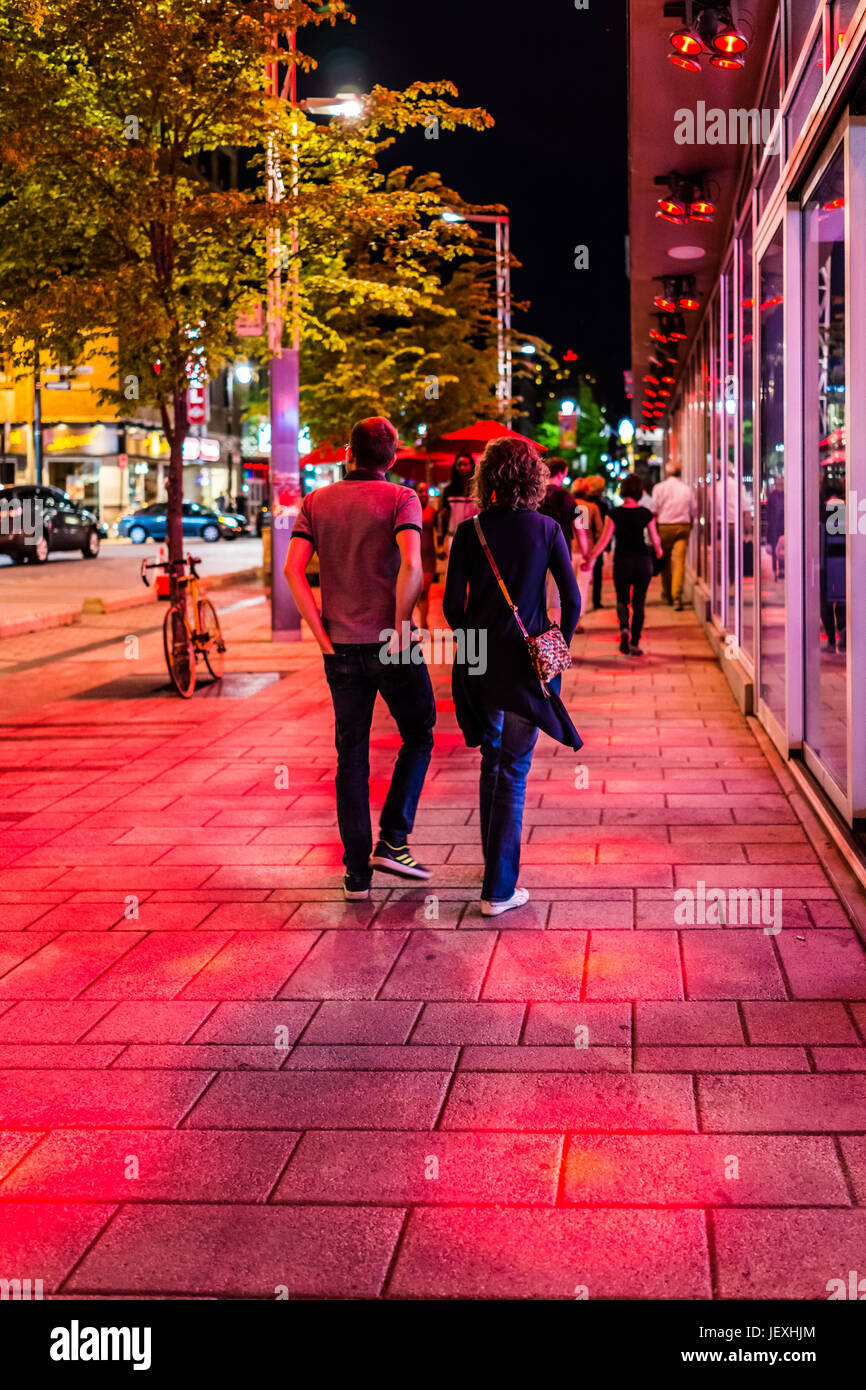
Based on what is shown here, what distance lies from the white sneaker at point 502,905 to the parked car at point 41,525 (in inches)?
1266

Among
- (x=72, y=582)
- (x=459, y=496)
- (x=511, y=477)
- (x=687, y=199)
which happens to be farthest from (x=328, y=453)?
(x=511, y=477)

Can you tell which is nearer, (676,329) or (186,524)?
(676,329)

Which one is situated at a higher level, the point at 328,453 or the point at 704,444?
the point at 328,453

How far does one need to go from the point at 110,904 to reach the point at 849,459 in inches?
138

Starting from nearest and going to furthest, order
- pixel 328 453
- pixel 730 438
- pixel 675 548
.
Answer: pixel 730 438 < pixel 675 548 < pixel 328 453

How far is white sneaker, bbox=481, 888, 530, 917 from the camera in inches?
→ 235

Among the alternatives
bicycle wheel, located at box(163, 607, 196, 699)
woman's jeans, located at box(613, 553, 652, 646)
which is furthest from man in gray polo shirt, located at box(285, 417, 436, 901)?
woman's jeans, located at box(613, 553, 652, 646)

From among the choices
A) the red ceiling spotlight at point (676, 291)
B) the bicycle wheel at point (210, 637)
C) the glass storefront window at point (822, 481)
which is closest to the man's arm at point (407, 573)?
the glass storefront window at point (822, 481)

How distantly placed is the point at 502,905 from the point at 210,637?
304 inches

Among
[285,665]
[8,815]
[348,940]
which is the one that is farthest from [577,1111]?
[285,665]

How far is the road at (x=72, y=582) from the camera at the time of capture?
66.7 feet

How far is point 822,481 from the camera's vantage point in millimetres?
8680

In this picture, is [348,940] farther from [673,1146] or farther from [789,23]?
[789,23]

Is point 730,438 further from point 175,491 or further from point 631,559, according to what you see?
point 175,491
